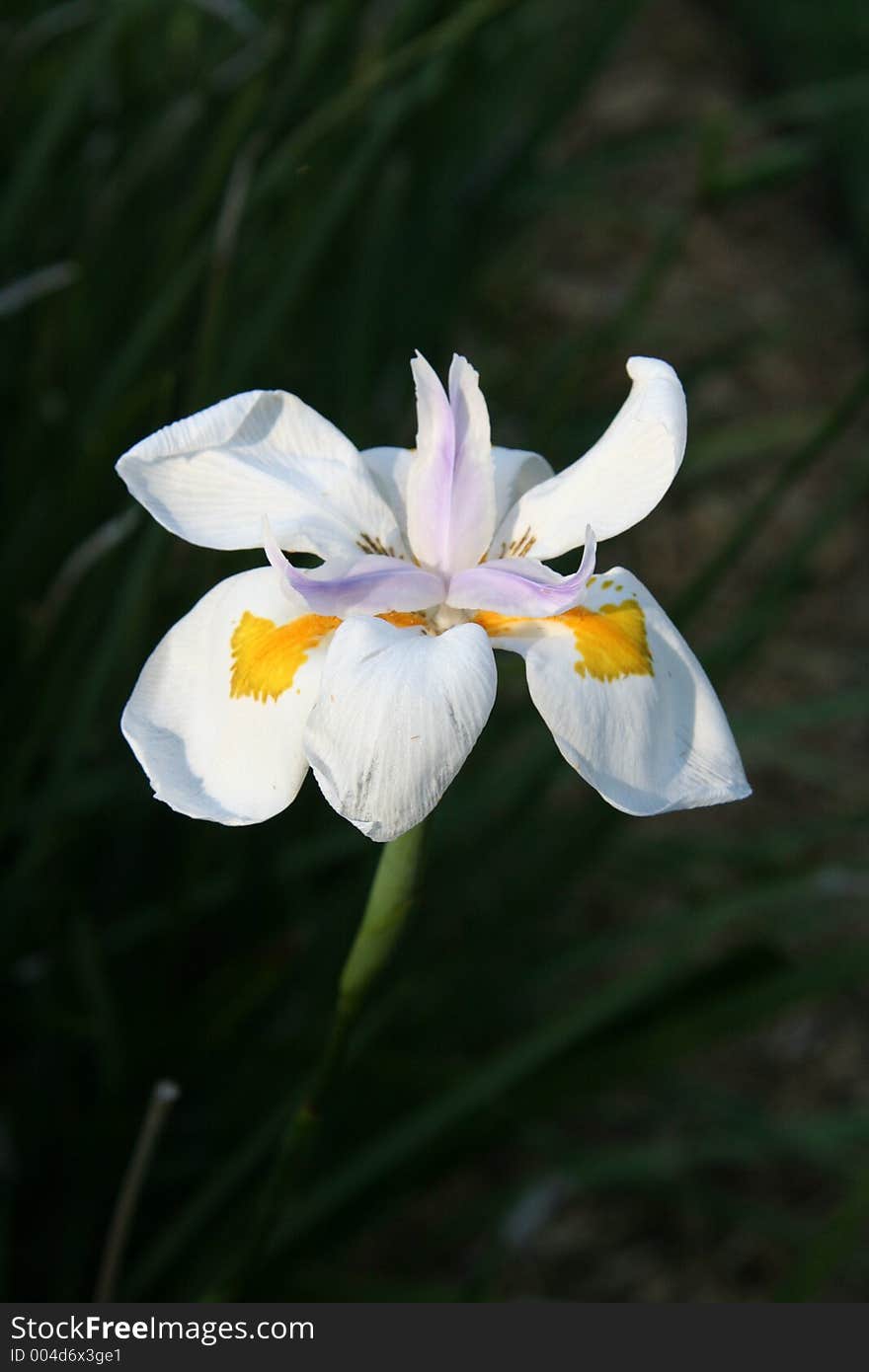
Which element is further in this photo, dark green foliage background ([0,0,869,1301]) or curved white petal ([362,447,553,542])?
dark green foliage background ([0,0,869,1301])

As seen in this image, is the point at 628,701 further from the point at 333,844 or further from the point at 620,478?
the point at 333,844

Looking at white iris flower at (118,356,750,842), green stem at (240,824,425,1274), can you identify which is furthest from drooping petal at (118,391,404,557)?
green stem at (240,824,425,1274)

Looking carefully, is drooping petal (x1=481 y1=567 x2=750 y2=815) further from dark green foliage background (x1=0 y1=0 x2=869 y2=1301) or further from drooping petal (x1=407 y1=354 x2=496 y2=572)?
dark green foliage background (x1=0 y1=0 x2=869 y2=1301)

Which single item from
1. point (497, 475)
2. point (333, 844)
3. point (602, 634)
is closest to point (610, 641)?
point (602, 634)

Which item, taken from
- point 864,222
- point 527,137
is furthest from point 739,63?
point 527,137

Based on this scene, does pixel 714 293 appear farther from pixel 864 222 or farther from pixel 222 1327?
pixel 222 1327

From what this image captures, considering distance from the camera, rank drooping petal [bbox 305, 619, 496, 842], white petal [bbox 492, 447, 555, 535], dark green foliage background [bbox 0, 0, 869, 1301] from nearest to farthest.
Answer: drooping petal [bbox 305, 619, 496, 842] → white petal [bbox 492, 447, 555, 535] → dark green foliage background [bbox 0, 0, 869, 1301]
